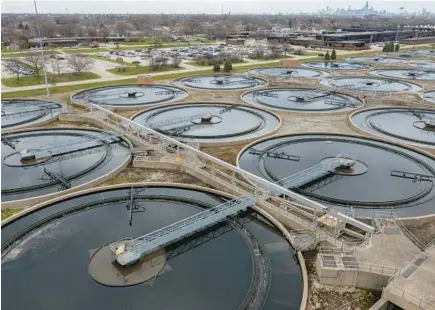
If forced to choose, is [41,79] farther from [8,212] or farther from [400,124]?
[400,124]

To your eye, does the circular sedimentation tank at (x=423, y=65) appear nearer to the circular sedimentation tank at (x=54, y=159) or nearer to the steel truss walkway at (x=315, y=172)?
the steel truss walkway at (x=315, y=172)

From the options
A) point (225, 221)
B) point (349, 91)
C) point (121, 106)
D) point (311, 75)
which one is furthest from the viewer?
point (311, 75)

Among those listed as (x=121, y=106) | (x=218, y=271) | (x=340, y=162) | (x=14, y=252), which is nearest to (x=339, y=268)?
(x=218, y=271)

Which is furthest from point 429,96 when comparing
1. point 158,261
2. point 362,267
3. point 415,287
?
point 158,261

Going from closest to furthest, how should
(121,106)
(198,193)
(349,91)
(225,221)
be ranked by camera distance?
(225,221) < (198,193) < (121,106) < (349,91)

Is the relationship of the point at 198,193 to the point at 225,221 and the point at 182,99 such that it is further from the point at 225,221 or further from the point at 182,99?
the point at 182,99

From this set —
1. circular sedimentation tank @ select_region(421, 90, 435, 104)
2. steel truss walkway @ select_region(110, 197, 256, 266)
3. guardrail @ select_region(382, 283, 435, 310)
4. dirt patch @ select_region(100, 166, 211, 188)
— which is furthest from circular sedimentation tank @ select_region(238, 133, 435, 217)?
circular sedimentation tank @ select_region(421, 90, 435, 104)

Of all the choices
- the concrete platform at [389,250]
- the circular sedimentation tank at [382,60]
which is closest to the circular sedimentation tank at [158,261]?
the concrete platform at [389,250]
